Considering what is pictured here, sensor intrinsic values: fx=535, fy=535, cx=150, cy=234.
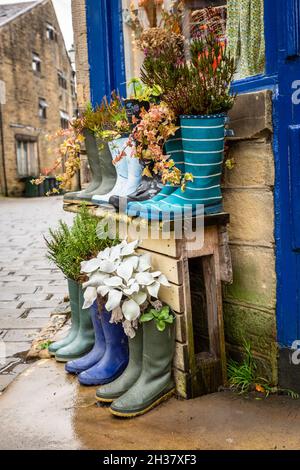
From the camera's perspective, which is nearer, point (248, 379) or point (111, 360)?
point (248, 379)

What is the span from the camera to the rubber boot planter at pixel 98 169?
3.49 metres

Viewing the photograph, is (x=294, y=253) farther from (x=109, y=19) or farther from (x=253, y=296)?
(x=109, y=19)

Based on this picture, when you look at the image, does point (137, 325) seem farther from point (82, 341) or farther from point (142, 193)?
point (82, 341)

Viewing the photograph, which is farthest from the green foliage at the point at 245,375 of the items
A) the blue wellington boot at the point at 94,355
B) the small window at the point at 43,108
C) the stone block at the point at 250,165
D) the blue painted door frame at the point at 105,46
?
the small window at the point at 43,108

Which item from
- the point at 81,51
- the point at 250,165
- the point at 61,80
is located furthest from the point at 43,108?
the point at 250,165

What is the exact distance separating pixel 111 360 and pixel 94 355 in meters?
0.21

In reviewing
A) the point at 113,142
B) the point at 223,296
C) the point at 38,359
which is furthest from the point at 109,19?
the point at 38,359

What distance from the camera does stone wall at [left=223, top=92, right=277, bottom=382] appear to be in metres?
2.76

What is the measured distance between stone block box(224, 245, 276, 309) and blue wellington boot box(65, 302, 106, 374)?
2.61ft

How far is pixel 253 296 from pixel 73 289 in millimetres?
1236

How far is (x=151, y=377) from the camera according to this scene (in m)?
2.77

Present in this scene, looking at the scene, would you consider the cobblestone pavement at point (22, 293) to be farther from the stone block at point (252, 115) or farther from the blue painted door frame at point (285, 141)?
the stone block at point (252, 115)

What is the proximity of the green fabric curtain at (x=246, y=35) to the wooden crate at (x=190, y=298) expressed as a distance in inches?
32.3

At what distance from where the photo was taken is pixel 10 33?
23219mm
